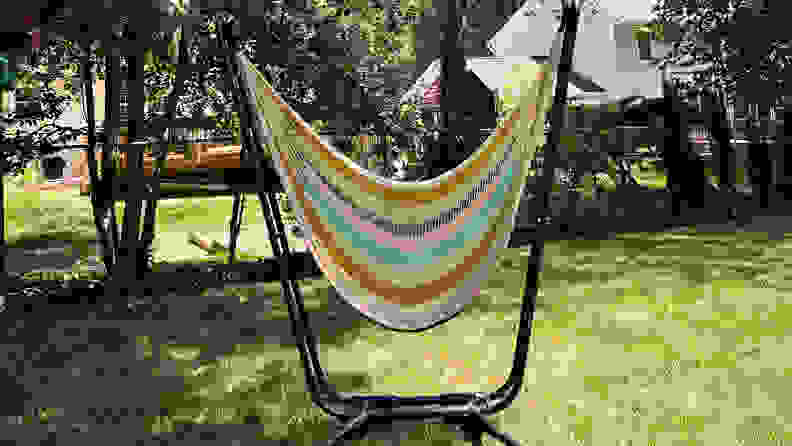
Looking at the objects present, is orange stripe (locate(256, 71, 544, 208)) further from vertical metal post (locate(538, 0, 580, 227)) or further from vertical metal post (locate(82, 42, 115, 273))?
vertical metal post (locate(82, 42, 115, 273))

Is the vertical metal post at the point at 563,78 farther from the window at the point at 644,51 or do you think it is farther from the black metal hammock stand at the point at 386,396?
the window at the point at 644,51

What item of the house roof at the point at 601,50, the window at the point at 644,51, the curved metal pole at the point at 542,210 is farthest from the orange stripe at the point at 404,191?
the window at the point at 644,51

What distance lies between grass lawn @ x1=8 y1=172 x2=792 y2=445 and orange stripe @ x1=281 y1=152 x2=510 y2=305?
1.97ft

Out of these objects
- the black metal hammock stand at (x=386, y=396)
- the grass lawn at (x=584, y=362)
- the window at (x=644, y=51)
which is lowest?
the grass lawn at (x=584, y=362)

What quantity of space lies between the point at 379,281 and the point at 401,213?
0.24 metres

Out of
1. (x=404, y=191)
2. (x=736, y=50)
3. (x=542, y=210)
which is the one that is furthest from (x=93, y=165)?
(x=736, y=50)

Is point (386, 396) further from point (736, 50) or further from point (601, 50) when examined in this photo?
point (601, 50)

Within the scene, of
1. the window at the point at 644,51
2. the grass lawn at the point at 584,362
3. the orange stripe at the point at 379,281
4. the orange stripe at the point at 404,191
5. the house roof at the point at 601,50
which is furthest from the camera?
the window at the point at 644,51

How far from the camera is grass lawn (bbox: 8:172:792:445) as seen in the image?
8.48 feet

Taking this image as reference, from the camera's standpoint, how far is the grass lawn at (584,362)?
2.59m

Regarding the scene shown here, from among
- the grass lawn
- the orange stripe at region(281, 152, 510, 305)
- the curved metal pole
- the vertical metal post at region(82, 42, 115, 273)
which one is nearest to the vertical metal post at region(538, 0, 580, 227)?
the curved metal pole

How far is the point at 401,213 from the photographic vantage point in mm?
→ 2244

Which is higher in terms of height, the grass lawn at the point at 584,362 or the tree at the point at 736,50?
the tree at the point at 736,50

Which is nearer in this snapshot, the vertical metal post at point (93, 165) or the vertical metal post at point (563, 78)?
the vertical metal post at point (563, 78)
